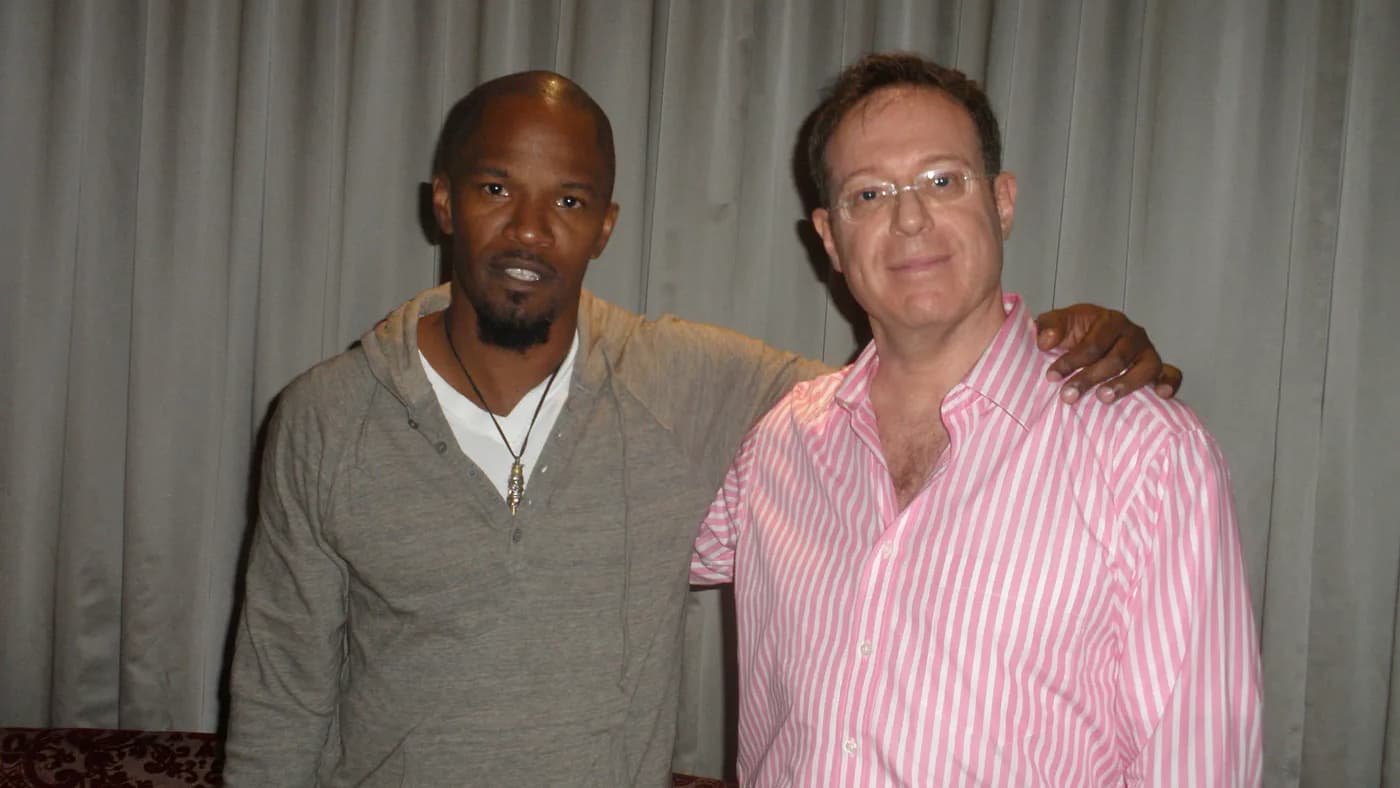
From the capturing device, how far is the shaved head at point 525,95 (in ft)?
5.11

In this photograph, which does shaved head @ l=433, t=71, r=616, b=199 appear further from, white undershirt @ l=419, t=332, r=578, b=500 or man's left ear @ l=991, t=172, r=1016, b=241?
man's left ear @ l=991, t=172, r=1016, b=241

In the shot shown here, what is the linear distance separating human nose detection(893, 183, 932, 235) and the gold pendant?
2.18 feet

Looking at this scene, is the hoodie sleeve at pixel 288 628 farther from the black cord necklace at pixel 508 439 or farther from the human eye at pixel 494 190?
the human eye at pixel 494 190

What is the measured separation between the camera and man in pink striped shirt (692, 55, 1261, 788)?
1.10 metres

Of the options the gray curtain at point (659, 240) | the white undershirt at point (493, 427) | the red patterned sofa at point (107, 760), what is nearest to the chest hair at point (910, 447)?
the white undershirt at point (493, 427)

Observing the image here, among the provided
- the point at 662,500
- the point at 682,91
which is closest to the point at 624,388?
the point at 662,500

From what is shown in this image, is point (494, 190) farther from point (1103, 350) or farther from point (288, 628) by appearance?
point (1103, 350)

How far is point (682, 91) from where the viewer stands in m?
2.16

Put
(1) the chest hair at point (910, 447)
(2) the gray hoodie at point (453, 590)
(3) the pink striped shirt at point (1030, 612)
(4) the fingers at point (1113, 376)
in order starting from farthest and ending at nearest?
Answer: (2) the gray hoodie at point (453, 590)
(1) the chest hair at point (910, 447)
(4) the fingers at point (1113, 376)
(3) the pink striped shirt at point (1030, 612)

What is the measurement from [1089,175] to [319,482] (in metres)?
1.58

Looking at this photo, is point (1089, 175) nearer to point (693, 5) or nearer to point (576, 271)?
point (693, 5)

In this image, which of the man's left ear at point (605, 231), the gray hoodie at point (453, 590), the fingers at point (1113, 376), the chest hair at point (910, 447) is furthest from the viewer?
the man's left ear at point (605, 231)

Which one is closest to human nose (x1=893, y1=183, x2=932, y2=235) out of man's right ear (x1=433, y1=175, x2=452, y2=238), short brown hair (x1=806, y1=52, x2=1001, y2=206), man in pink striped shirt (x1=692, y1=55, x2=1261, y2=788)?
man in pink striped shirt (x1=692, y1=55, x2=1261, y2=788)

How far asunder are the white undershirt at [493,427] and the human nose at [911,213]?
589 millimetres
